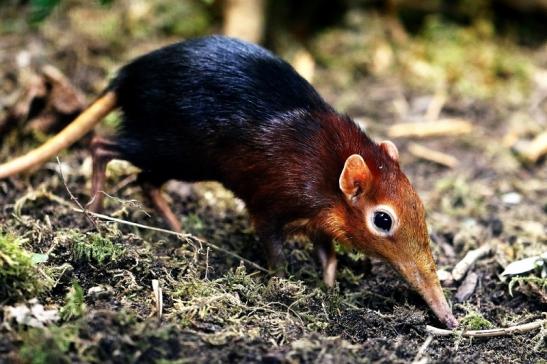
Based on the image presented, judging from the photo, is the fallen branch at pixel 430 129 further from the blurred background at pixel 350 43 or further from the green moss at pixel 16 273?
the green moss at pixel 16 273

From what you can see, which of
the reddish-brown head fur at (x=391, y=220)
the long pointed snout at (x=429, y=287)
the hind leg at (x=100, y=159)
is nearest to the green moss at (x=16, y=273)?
the hind leg at (x=100, y=159)

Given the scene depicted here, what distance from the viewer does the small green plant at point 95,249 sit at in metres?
4.40

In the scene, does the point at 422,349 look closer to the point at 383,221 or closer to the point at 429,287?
the point at 429,287

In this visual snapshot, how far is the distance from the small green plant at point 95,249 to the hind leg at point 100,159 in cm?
71

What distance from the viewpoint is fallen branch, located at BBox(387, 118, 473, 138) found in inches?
304

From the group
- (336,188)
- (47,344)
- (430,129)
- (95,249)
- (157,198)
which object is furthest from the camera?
(430,129)

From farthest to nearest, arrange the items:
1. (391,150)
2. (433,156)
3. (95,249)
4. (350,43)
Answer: (350,43), (433,156), (391,150), (95,249)

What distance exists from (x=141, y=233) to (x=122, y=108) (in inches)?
33.5

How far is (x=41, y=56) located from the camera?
290 inches

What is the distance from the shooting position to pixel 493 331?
14.6 feet

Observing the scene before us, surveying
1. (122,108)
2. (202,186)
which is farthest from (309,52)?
(122,108)

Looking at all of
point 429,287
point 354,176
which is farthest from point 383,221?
point 429,287

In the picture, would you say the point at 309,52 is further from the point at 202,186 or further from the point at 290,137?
the point at 290,137

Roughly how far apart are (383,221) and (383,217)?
23 millimetres
